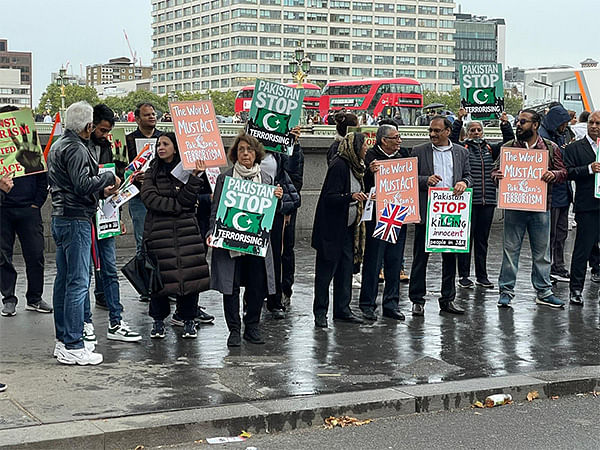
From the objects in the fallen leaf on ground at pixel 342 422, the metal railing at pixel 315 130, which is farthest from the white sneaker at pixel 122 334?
the metal railing at pixel 315 130

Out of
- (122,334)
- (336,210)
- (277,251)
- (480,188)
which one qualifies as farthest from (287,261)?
(480,188)

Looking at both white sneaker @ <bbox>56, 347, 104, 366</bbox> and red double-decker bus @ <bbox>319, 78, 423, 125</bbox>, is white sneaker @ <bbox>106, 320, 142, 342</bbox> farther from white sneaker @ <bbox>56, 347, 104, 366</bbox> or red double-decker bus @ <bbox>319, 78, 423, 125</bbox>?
red double-decker bus @ <bbox>319, 78, 423, 125</bbox>

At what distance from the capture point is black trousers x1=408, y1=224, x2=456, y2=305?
983 centimetres

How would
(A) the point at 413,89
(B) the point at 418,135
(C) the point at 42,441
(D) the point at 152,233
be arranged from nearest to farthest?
(C) the point at 42,441 → (D) the point at 152,233 → (B) the point at 418,135 → (A) the point at 413,89

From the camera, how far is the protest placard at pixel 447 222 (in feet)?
32.0

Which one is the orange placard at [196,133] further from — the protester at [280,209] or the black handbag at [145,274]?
the black handbag at [145,274]

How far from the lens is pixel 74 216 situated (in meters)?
7.43

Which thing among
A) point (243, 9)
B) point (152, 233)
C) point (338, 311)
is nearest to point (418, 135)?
point (338, 311)

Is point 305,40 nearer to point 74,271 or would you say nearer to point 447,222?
point 447,222

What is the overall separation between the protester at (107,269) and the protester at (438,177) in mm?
3031

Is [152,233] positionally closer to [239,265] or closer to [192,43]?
[239,265]

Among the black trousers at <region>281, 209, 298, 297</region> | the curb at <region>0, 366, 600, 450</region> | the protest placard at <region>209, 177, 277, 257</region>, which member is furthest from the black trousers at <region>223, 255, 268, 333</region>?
the curb at <region>0, 366, 600, 450</region>

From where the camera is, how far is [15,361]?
745cm

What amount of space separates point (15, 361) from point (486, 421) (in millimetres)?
3616
